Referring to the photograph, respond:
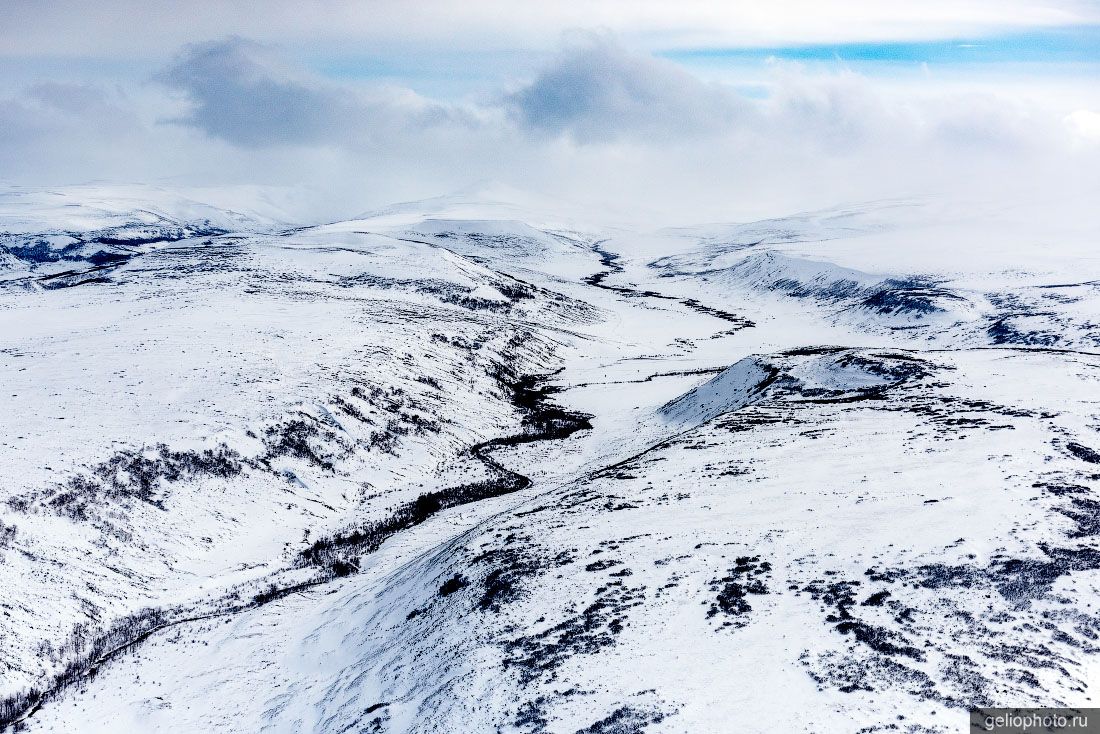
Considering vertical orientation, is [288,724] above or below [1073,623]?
below

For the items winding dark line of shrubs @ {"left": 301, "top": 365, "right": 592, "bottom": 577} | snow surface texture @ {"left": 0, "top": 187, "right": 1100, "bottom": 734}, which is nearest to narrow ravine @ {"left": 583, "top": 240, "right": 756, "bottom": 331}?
snow surface texture @ {"left": 0, "top": 187, "right": 1100, "bottom": 734}

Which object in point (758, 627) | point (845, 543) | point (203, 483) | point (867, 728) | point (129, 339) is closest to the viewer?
point (867, 728)

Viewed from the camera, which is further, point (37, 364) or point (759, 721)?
point (37, 364)

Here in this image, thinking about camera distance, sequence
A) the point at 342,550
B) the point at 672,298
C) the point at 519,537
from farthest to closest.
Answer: the point at 672,298 → the point at 342,550 → the point at 519,537

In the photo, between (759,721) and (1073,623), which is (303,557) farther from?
(1073,623)

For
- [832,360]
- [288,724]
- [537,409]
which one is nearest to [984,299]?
[832,360]

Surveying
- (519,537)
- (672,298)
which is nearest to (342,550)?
(519,537)

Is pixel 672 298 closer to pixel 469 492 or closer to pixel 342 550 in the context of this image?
pixel 469 492

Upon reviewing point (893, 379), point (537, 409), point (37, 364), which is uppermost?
point (37, 364)

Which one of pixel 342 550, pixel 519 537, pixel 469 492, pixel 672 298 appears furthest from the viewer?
pixel 672 298
